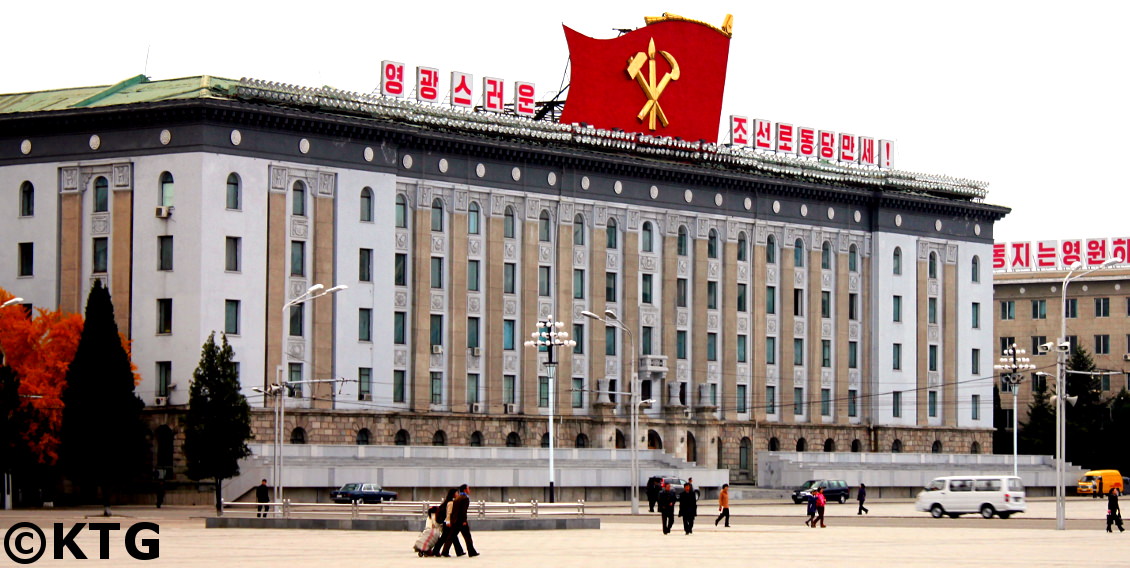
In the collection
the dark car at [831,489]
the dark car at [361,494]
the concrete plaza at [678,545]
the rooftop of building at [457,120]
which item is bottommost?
the dark car at [831,489]

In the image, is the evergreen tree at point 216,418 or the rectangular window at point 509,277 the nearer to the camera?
the evergreen tree at point 216,418

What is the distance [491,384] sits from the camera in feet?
363

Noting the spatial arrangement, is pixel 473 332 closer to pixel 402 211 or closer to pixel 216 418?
pixel 402 211

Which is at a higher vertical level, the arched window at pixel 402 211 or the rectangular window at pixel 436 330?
the arched window at pixel 402 211

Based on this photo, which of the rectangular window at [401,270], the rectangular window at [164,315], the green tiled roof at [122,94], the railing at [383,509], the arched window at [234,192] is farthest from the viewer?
the rectangular window at [401,270]

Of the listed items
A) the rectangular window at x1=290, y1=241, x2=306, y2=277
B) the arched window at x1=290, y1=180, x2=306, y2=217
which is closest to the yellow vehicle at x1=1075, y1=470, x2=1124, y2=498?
the rectangular window at x1=290, y1=241, x2=306, y2=277

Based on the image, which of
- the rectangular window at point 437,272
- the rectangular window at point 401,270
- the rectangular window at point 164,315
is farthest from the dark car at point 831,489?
Answer: the rectangular window at point 164,315

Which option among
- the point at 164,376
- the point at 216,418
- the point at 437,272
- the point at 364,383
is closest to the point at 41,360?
the point at 164,376

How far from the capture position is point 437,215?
10919cm

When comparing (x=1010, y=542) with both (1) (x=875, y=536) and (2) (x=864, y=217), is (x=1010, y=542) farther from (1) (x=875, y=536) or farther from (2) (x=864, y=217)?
(2) (x=864, y=217)

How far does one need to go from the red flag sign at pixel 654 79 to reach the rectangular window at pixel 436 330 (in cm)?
1447

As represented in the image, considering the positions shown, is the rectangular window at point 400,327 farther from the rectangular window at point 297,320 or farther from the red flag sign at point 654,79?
the red flag sign at point 654,79

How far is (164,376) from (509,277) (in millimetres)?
22301

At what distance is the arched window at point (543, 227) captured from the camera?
114 metres
